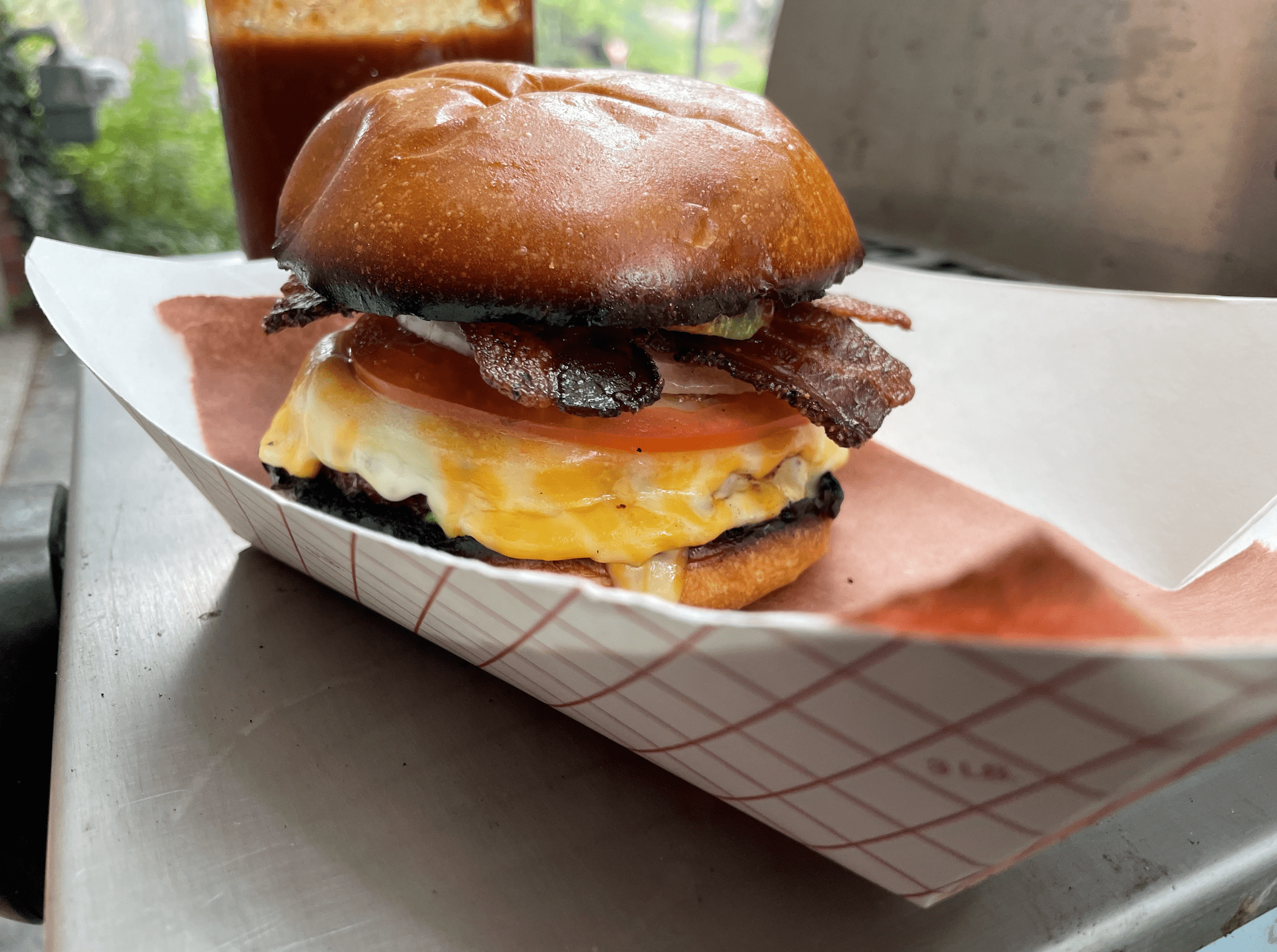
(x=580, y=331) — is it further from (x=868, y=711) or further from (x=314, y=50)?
(x=314, y=50)

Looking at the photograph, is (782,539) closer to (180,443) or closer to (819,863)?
(819,863)

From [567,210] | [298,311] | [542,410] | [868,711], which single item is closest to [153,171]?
[298,311]

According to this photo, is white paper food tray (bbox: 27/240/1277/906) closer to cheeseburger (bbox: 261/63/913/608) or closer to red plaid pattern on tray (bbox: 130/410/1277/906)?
red plaid pattern on tray (bbox: 130/410/1277/906)

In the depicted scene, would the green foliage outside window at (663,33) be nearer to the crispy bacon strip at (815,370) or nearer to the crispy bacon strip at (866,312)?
the crispy bacon strip at (866,312)

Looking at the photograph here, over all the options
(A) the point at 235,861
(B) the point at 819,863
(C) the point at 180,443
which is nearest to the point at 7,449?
(C) the point at 180,443

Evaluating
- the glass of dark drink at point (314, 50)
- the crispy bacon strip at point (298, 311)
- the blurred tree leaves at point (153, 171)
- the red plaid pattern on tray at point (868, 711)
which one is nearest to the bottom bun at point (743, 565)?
the red plaid pattern on tray at point (868, 711)

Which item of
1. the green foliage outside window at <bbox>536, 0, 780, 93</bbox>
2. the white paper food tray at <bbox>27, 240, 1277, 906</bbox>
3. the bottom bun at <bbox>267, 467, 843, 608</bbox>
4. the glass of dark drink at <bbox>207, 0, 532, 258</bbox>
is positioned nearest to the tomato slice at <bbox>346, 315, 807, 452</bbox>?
the bottom bun at <bbox>267, 467, 843, 608</bbox>

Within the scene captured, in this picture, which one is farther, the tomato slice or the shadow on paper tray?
the tomato slice
